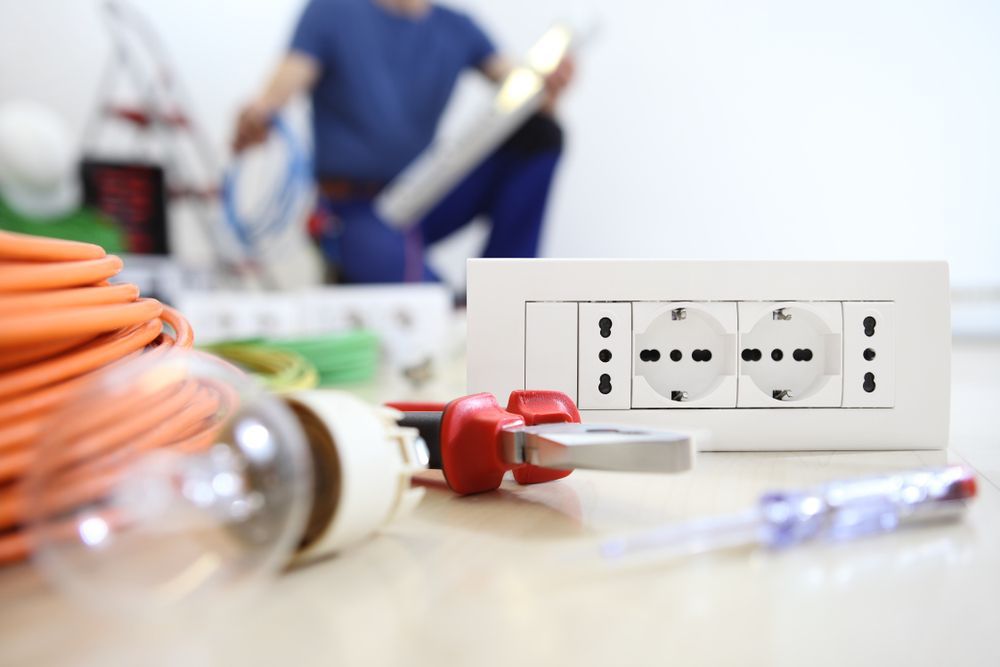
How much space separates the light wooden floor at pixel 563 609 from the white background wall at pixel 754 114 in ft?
6.50

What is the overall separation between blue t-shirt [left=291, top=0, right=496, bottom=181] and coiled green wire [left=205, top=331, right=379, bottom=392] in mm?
1235

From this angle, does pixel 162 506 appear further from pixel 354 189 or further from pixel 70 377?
pixel 354 189

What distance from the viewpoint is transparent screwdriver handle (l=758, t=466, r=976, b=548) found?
0.35m

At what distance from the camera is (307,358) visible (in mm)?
1274

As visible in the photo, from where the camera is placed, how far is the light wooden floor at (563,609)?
0.28 metres

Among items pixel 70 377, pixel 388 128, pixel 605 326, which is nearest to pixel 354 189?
pixel 388 128

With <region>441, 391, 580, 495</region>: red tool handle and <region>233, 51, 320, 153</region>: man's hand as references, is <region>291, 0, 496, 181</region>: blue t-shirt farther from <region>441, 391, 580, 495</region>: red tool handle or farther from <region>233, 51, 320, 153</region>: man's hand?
<region>441, 391, 580, 495</region>: red tool handle

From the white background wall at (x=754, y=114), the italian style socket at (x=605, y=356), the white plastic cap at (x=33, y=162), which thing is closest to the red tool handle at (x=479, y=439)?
the italian style socket at (x=605, y=356)

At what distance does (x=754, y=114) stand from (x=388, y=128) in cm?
117

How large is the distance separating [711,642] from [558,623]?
0.20 feet

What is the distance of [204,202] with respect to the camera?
2613 millimetres

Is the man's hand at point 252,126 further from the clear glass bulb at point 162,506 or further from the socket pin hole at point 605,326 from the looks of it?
the clear glass bulb at point 162,506

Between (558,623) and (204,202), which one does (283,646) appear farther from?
(204,202)

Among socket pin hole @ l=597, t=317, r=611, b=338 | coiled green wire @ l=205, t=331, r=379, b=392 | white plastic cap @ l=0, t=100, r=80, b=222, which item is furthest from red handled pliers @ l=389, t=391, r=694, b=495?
white plastic cap @ l=0, t=100, r=80, b=222
